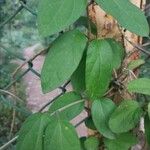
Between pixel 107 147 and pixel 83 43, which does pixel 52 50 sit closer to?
pixel 83 43

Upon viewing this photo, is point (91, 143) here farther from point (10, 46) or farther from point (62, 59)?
point (10, 46)

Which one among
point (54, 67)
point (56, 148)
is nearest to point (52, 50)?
point (54, 67)

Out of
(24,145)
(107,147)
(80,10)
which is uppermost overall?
(80,10)

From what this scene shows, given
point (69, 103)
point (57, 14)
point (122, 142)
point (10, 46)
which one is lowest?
point (122, 142)

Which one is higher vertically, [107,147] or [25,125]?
[25,125]

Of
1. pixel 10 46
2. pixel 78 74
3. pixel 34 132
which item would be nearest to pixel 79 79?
pixel 78 74

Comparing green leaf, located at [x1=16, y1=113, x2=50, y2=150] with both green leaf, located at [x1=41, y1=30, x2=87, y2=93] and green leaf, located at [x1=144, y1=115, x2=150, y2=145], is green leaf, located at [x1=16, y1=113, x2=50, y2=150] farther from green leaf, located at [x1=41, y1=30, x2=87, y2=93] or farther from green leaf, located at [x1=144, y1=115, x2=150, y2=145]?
green leaf, located at [x1=144, y1=115, x2=150, y2=145]
